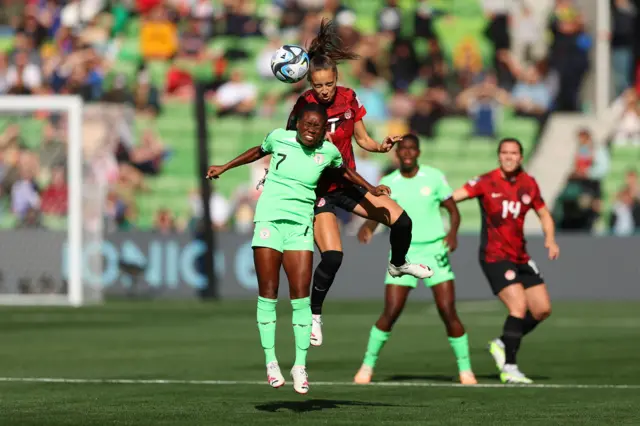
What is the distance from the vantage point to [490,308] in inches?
995

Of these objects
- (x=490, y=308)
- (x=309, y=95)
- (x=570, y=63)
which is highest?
(x=570, y=63)

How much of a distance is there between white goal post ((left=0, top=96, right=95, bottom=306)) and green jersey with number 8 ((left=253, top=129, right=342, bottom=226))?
1487 cm

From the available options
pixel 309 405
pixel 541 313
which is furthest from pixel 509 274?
pixel 309 405

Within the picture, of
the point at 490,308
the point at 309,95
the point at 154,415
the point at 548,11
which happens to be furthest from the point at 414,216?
the point at 548,11

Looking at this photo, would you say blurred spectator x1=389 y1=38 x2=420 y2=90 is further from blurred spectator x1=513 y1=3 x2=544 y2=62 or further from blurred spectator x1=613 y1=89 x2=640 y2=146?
blurred spectator x1=613 y1=89 x2=640 y2=146

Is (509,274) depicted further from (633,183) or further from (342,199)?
(633,183)

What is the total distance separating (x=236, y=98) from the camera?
30.7 m

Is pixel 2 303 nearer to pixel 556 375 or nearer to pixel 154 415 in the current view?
pixel 556 375

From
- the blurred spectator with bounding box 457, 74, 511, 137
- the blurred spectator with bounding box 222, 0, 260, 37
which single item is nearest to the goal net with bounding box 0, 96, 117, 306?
the blurred spectator with bounding box 222, 0, 260, 37

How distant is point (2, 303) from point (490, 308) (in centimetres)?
853

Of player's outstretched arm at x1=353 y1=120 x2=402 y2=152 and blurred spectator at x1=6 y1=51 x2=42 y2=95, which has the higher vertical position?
blurred spectator at x1=6 y1=51 x2=42 y2=95

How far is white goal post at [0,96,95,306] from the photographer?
2556 centimetres

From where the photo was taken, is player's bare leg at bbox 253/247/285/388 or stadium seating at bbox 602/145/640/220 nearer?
player's bare leg at bbox 253/247/285/388

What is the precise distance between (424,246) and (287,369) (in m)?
2.07
